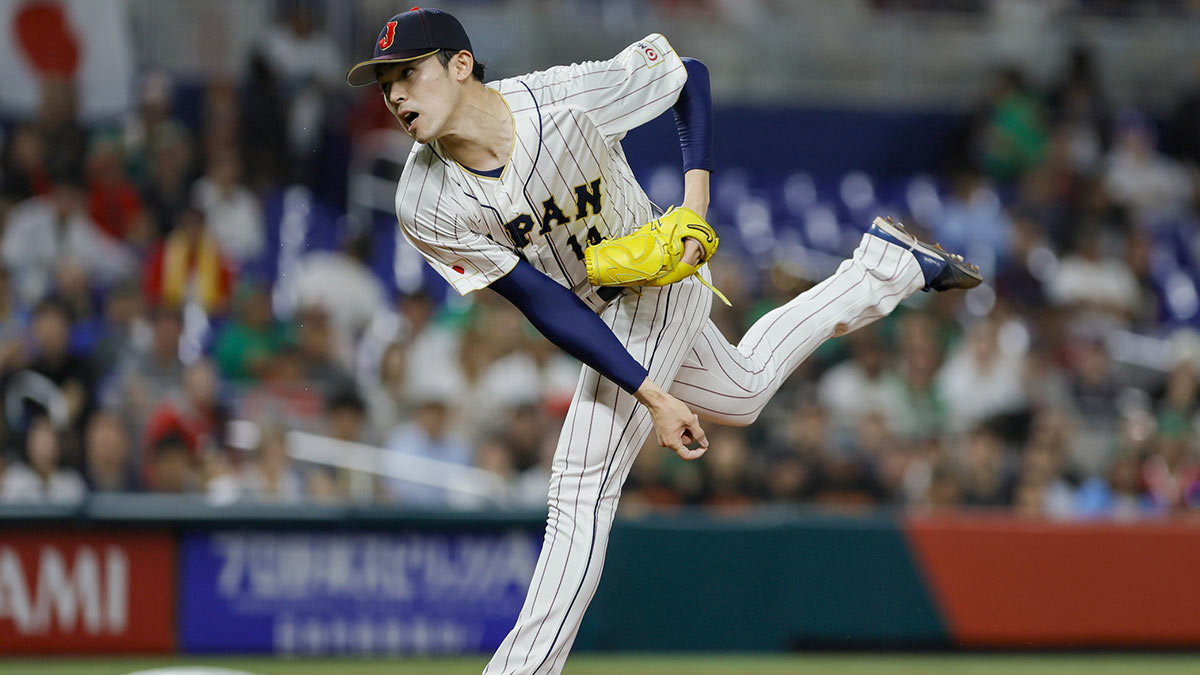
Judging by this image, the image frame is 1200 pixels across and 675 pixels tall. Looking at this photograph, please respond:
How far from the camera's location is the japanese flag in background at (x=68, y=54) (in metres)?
10.7

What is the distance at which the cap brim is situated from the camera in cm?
404

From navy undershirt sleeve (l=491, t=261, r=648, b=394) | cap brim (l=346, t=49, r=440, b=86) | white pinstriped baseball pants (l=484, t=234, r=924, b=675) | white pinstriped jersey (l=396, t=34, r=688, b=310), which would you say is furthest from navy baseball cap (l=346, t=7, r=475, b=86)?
white pinstriped baseball pants (l=484, t=234, r=924, b=675)

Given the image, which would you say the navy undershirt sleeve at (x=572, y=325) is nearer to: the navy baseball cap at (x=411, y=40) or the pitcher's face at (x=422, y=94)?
the pitcher's face at (x=422, y=94)

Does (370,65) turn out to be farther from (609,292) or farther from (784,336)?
(784,336)

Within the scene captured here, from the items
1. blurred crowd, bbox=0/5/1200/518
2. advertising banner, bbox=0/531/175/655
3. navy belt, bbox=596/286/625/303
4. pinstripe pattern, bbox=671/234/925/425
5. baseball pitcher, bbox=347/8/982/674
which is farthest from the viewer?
blurred crowd, bbox=0/5/1200/518

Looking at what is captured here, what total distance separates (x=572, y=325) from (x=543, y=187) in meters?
0.43

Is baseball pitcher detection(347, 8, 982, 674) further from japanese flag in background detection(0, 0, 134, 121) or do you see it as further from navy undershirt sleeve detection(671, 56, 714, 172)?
japanese flag in background detection(0, 0, 134, 121)

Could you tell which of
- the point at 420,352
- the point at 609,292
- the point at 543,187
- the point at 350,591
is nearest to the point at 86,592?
the point at 350,591

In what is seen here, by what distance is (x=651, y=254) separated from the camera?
427 cm

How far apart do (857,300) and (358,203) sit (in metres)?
6.88

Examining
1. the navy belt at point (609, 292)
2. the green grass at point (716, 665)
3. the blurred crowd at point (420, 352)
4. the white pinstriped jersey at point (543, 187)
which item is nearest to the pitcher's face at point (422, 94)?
the white pinstriped jersey at point (543, 187)

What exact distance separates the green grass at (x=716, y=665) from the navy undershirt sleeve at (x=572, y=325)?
2997 mm

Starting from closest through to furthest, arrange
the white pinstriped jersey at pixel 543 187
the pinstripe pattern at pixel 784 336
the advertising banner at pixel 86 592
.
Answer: the white pinstriped jersey at pixel 543 187
the pinstripe pattern at pixel 784 336
the advertising banner at pixel 86 592

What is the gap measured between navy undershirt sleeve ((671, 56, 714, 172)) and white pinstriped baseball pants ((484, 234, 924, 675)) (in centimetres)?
37
